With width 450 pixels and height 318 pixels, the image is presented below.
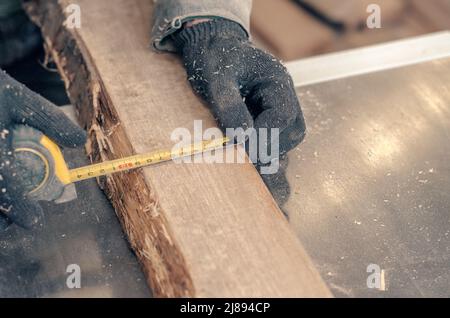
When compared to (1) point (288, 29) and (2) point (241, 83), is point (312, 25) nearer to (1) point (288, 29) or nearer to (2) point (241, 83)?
(1) point (288, 29)

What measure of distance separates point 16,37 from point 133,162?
1234 mm

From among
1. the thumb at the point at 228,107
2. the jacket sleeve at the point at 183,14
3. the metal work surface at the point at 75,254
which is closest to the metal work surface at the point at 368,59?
the jacket sleeve at the point at 183,14

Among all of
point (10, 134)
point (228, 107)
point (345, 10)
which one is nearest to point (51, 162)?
point (10, 134)

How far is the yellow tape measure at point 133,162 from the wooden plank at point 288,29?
220cm

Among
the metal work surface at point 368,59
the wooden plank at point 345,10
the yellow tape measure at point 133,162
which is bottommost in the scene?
the wooden plank at point 345,10

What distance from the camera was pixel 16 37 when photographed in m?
2.42

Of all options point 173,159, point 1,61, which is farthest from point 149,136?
point 1,61

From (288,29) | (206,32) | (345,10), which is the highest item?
(206,32)

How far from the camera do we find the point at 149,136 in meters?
1.69

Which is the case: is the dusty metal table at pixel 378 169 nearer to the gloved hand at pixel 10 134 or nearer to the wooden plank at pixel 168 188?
the wooden plank at pixel 168 188

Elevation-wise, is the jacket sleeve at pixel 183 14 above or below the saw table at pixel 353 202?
above

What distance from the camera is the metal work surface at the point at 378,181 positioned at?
5.40 ft

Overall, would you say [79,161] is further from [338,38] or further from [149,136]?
[338,38]
